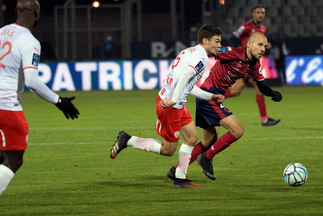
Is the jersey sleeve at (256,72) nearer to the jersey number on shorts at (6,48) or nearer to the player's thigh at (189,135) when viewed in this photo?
the player's thigh at (189,135)

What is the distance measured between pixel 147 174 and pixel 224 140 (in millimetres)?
969

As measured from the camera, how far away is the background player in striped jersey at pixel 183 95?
25.2ft

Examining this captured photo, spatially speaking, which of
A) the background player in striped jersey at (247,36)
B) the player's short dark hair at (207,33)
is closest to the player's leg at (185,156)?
the player's short dark hair at (207,33)

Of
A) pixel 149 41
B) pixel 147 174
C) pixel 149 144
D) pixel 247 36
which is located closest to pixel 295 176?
pixel 149 144

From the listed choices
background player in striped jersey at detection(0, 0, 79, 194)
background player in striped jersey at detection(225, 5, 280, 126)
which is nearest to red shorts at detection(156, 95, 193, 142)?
background player in striped jersey at detection(0, 0, 79, 194)

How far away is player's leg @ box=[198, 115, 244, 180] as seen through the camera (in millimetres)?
8656

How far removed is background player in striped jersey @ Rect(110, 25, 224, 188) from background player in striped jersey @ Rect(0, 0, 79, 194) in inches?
73.3

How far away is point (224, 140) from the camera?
8789 mm

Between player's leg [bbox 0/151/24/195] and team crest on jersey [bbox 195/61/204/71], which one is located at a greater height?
team crest on jersey [bbox 195/61/204/71]

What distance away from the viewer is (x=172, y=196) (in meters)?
7.41

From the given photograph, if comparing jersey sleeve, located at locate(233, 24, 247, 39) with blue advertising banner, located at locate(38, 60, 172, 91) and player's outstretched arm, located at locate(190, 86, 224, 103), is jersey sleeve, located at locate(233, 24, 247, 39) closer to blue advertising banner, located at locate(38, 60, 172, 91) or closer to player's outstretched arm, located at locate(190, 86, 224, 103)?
player's outstretched arm, located at locate(190, 86, 224, 103)

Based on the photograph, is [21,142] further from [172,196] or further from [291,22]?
[291,22]

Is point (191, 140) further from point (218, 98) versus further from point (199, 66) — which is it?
point (199, 66)

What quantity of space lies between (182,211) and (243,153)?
443 centimetres
